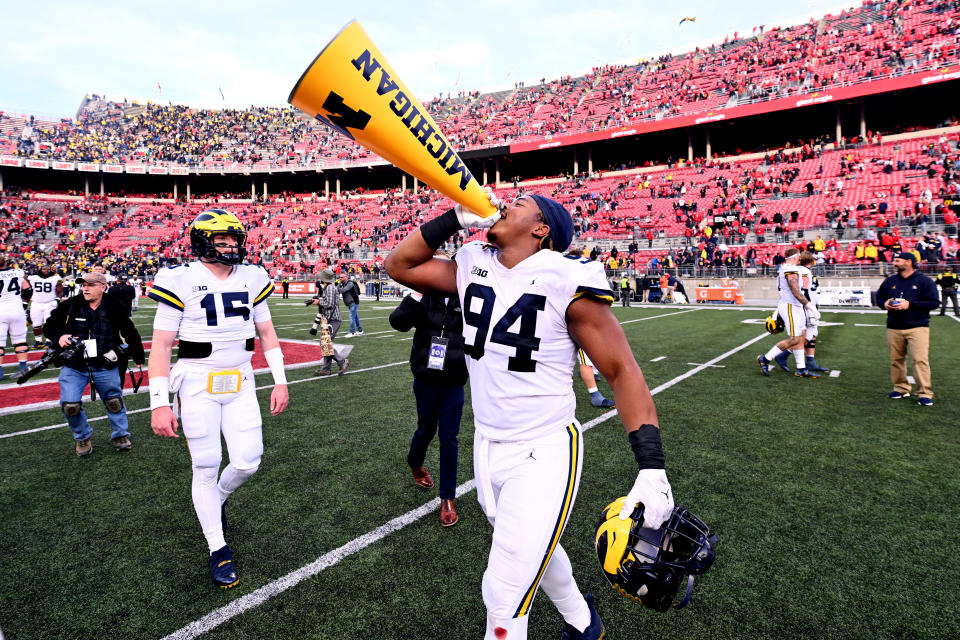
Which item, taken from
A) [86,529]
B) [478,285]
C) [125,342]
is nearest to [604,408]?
[478,285]

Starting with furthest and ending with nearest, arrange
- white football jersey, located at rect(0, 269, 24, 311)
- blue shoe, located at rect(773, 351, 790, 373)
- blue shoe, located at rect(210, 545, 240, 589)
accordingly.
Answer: white football jersey, located at rect(0, 269, 24, 311)
blue shoe, located at rect(773, 351, 790, 373)
blue shoe, located at rect(210, 545, 240, 589)

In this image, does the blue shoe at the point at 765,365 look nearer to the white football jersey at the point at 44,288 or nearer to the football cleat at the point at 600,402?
the football cleat at the point at 600,402

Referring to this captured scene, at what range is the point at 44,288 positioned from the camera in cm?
1048

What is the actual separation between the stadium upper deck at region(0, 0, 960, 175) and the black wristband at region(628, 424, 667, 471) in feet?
129

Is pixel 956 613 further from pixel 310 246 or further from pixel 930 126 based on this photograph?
pixel 310 246

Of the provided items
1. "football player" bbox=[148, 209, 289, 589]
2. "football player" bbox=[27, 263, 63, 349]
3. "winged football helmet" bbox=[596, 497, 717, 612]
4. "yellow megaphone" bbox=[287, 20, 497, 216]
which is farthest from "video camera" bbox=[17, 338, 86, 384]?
"football player" bbox=[27, 263, 63, 349]

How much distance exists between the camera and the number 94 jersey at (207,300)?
9.77ft

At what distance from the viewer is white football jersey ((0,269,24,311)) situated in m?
8.77

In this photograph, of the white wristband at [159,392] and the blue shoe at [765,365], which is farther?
the blue shoe at [765,365]

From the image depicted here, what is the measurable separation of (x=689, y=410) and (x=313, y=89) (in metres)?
6.07

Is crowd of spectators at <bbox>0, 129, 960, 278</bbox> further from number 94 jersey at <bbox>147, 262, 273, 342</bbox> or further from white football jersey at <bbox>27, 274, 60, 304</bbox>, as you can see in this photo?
white football jersey at <bbox>27, 274, 60, 304</bbox>

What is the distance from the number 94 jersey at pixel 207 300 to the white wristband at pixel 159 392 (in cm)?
28

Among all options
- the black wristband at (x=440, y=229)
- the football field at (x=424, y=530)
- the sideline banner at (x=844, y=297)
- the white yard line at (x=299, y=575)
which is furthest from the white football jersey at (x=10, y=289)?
the sideline banner at (x=844, y=297)

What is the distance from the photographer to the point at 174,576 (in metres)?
3.03
